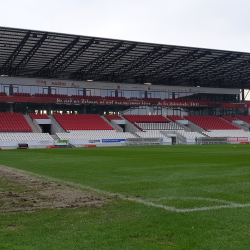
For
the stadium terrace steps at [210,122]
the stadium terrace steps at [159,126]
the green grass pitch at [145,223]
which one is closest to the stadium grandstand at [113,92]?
the stadium terrace steps at [159,126]

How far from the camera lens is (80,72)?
67812mm

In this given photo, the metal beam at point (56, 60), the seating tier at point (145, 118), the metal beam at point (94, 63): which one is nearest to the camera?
the metal beam at point (56, 60)

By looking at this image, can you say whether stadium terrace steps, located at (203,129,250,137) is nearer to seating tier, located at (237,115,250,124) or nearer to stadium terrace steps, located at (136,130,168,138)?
stadium terrace steps, located at (136,130,168,138)

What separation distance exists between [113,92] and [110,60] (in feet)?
60.4

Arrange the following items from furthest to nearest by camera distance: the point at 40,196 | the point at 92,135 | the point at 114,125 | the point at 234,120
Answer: the point at 234,120 → the point at 114,125 → the point at 92,135 → the point at 40,196

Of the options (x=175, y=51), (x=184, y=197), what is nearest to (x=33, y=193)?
(x=184, y=197)

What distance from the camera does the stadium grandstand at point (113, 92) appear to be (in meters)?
52.3

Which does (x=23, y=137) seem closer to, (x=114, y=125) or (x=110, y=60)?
(x=110, y=60)

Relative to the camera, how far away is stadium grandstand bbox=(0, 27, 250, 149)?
5233 cm

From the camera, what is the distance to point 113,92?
76.4 m

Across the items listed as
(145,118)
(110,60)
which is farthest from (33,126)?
(145,118)

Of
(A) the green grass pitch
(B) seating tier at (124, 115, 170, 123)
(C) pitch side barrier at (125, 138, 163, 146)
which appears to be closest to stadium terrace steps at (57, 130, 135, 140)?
(C) pitch side barrier at (125, 138, 163, 146)

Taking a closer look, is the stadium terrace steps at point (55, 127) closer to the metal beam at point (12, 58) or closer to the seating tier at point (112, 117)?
the seating tier at point (112, 117)

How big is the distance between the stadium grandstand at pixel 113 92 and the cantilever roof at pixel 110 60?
0.16 m
